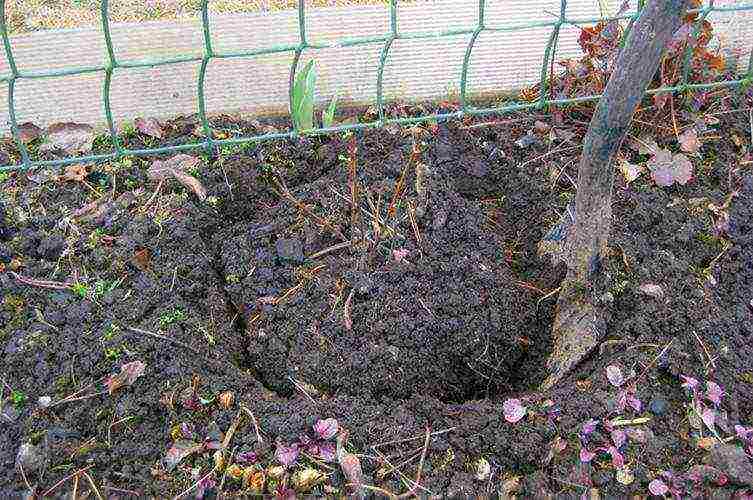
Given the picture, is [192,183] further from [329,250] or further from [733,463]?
[733,463]

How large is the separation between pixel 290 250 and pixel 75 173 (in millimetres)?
765

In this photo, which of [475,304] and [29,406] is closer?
[29,406]

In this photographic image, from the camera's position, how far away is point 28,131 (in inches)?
96.4

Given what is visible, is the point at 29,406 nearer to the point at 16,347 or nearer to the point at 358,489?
the point at 16,347

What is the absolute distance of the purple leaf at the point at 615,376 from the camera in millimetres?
1811

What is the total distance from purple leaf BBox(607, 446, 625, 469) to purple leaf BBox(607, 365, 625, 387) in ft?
0.57

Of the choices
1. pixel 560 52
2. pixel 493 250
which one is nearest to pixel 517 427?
pixel 493 250

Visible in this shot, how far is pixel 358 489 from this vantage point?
5.52 feet

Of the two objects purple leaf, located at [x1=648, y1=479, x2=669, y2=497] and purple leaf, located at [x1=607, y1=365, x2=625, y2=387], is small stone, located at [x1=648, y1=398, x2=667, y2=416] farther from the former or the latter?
purple leaf, located at [x1=648, y1=479, x2=669, y2=497]

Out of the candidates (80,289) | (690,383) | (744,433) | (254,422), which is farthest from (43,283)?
(744,433)

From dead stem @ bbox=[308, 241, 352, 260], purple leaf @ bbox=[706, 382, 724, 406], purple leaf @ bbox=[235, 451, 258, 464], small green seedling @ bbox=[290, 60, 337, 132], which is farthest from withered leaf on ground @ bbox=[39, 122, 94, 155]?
purple leaf @ bbox=[706, 382, 724, 406]

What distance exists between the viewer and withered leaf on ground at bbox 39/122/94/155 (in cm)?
245

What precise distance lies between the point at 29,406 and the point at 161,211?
2.31 feet

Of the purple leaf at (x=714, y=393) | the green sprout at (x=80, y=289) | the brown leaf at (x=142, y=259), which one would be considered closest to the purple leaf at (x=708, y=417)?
the purple leaf at (x=714, y=393)
